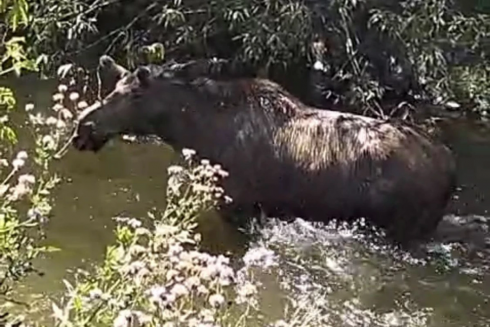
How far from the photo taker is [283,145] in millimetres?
7926

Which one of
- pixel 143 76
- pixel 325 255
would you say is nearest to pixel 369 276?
pixel 325 255

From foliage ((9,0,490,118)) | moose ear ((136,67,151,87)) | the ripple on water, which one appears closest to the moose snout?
moose ear ((136,67,151,87))

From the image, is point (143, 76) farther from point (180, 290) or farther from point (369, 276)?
point (180, 290)

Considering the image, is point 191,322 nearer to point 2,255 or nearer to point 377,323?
point 2,255

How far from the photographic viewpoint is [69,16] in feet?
33.7

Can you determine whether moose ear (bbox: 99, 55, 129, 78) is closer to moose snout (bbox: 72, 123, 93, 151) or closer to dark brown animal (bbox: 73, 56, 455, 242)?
dark brown animal (bbox: 73, 56, 455, 242)

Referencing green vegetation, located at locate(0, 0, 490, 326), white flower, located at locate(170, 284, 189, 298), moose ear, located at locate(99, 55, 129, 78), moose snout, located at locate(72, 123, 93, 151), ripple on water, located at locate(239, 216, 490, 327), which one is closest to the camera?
white flower, located at locate(170, 284, 189, 298)

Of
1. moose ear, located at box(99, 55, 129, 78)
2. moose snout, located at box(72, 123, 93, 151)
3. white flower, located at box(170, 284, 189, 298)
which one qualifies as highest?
white flower, located at box(170, 284, 189, 298)

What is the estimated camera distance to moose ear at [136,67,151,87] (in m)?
8.04

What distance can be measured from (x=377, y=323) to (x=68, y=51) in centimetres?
512

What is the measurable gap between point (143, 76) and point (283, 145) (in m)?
1.20

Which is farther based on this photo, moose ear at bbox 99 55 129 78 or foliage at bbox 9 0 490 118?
foliage at bbox 9 0 490 118

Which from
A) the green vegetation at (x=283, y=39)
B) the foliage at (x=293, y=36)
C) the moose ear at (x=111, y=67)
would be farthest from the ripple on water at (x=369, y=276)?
the foliage at (x=293, y=36)

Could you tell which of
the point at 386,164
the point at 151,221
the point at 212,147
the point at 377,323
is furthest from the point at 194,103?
the point at 377,323
